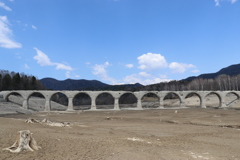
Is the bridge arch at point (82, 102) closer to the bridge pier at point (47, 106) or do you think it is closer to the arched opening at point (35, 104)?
the arched opening at point (35, 104)

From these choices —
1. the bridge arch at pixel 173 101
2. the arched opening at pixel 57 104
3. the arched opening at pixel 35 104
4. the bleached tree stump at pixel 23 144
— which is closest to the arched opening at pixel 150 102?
the bridge arch at pixel 173 101

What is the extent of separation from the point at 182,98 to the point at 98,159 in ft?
164

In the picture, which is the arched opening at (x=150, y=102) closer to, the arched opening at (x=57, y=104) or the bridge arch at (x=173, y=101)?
the bridge arch at (x=173, y=101)

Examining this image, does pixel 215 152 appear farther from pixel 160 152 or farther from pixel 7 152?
pixel 7 152

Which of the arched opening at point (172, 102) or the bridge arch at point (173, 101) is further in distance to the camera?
the arched opening at point (172, 102)

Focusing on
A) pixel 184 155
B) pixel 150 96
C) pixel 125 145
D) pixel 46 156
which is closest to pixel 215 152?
pixel 184 155

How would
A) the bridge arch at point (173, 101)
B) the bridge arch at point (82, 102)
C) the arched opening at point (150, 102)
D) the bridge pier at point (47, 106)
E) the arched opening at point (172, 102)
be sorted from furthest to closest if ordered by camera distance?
the bridge arch at point (82, 102) < the arched opening at point (150, 102) < the arched opening at point (172, 102) < the bridge arch at point (173, 101) < the bridge pier at point (47, 106)

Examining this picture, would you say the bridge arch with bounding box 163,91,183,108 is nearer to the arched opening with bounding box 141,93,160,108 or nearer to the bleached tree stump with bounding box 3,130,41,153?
the arched opening with bounding box 141,93,160,108

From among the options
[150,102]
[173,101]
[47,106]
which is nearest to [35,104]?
[47,106]

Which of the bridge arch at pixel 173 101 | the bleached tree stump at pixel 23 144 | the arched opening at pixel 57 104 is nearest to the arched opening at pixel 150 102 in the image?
the bridge arch at pixel 173 101

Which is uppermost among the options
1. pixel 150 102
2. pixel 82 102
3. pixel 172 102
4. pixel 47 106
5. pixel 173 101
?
pixel 47 106

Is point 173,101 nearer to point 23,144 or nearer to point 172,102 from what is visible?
point 172,102

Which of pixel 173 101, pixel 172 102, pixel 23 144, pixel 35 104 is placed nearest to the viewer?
pixel 23 144

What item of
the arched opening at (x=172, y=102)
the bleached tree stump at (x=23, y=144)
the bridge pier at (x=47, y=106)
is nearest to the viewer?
the bleached tree stump at (x=23, y=144)
